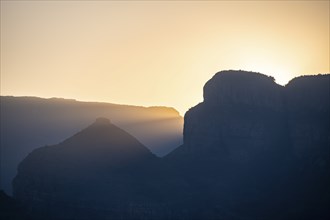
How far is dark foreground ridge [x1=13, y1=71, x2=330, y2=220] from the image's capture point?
6156 inches

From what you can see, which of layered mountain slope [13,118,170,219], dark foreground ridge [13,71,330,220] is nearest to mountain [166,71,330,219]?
dark foreground ridge [13,71,330,220]

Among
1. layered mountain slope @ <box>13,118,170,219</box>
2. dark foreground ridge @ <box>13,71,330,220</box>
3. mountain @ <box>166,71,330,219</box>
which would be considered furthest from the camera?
mountain @ <box>166,71,330,219</box>

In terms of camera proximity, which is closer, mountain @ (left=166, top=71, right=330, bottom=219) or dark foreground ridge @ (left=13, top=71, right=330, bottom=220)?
dark foreground ridge @ (left=13, top=71, right=330, bottom=220)

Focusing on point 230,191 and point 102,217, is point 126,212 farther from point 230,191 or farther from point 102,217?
point 230,191

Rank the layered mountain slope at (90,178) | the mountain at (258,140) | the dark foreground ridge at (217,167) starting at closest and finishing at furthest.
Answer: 1. the layered mountain slope at (90,178)
2. the dark foreground ridge at (217,167)
3. the mountain at (258,140)

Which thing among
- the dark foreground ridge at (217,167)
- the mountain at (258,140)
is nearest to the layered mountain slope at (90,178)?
the dark foreground ridge at (217,167)

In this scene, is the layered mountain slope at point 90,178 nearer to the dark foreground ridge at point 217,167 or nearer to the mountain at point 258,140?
the dark foreground ridge at point 217,167

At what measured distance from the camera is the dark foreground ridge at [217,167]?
156375mm

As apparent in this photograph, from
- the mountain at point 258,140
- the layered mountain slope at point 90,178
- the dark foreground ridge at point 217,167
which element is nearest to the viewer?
the layered mountain slope at point 90,178

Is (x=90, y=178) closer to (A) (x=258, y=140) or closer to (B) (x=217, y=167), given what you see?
(B) (x=217, y=167)

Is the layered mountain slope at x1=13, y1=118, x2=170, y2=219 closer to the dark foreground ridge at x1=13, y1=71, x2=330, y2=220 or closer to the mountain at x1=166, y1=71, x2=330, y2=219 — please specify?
the dark foreground ridge at x1=13, y1=71, x2=330, y2=220

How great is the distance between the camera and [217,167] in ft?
608

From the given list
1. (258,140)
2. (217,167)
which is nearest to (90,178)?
(217,167)

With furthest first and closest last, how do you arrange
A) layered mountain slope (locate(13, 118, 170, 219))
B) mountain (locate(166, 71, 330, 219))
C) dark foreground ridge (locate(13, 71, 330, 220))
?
1. mountain (locate(166, 71, 330, 219))
2. dark foreground ridge (locate(13, 71, 330, 220))
3. layered mountain slope (locate(13, 118, 170, 219))
